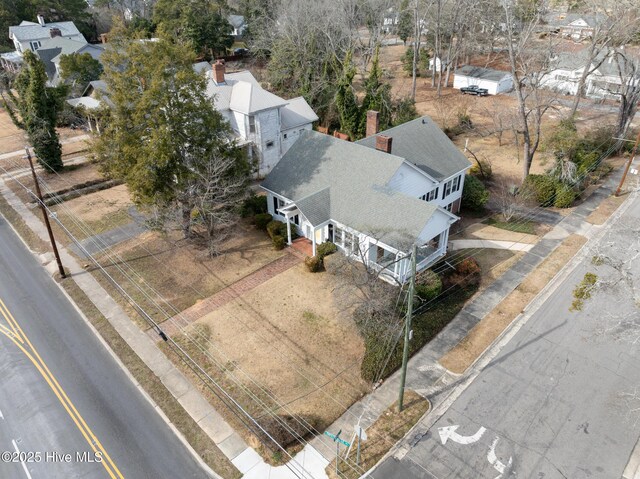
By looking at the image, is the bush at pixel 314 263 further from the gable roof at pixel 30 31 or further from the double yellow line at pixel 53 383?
the gable roof at pixel 30 31

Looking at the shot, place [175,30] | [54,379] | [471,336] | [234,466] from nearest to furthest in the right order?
[234,466], [54,379], [471,336], [175,30]

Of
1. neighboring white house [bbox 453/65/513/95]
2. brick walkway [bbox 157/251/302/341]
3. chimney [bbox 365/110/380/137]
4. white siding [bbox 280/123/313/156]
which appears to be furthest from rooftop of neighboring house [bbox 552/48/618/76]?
brick walkway [bbox 157/251/302/341]

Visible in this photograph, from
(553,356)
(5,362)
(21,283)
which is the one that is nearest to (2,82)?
(21,283)

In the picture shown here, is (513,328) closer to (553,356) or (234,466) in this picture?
(553,356)

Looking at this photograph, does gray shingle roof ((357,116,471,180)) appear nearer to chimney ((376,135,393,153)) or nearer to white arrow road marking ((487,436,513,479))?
chimney ((376,135,393,153))

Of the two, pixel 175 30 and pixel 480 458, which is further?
pixel 175 30

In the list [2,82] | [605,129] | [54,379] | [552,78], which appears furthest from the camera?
[552,78]
